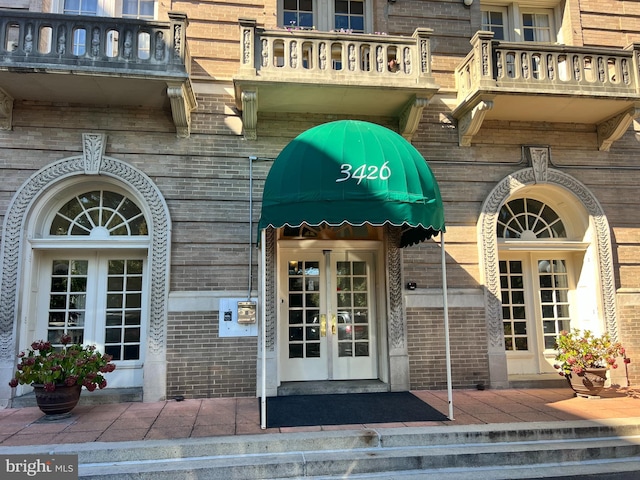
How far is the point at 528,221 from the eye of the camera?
9172 mm

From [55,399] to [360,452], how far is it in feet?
14.4

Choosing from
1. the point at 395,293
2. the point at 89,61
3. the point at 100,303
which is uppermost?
the point at 89,61

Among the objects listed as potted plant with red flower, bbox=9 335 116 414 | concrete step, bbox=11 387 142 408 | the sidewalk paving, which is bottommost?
the sidewalk paving

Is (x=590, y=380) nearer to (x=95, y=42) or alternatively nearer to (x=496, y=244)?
(x=496, y=244)

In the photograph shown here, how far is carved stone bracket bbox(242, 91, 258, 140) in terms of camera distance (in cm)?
768

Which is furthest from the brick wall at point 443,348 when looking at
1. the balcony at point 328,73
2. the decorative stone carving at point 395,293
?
the balcony at point 328,73

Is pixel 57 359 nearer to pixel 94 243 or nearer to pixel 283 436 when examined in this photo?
pixel 94 243

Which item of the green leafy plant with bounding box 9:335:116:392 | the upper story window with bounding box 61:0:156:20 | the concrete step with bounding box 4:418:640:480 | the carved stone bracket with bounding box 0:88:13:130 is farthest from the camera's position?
the upper story window with bounding box 61:0:156:20

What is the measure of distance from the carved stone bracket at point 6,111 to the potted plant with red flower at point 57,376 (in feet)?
12.8

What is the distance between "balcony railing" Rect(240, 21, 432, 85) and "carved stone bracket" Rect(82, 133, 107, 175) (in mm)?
2809

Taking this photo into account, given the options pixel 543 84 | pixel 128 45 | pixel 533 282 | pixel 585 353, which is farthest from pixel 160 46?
pixel 585 353

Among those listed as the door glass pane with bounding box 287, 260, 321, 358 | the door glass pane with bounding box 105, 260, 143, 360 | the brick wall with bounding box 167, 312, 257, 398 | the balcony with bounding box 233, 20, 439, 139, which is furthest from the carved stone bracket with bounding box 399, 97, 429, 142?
the door glass pane with bounding box 105, 260, 143, 360

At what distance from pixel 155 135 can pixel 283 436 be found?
560cm

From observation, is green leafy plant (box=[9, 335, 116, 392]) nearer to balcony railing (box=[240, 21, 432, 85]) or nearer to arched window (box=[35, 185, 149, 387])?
arched window (box=[35, 185, 149, 387])
